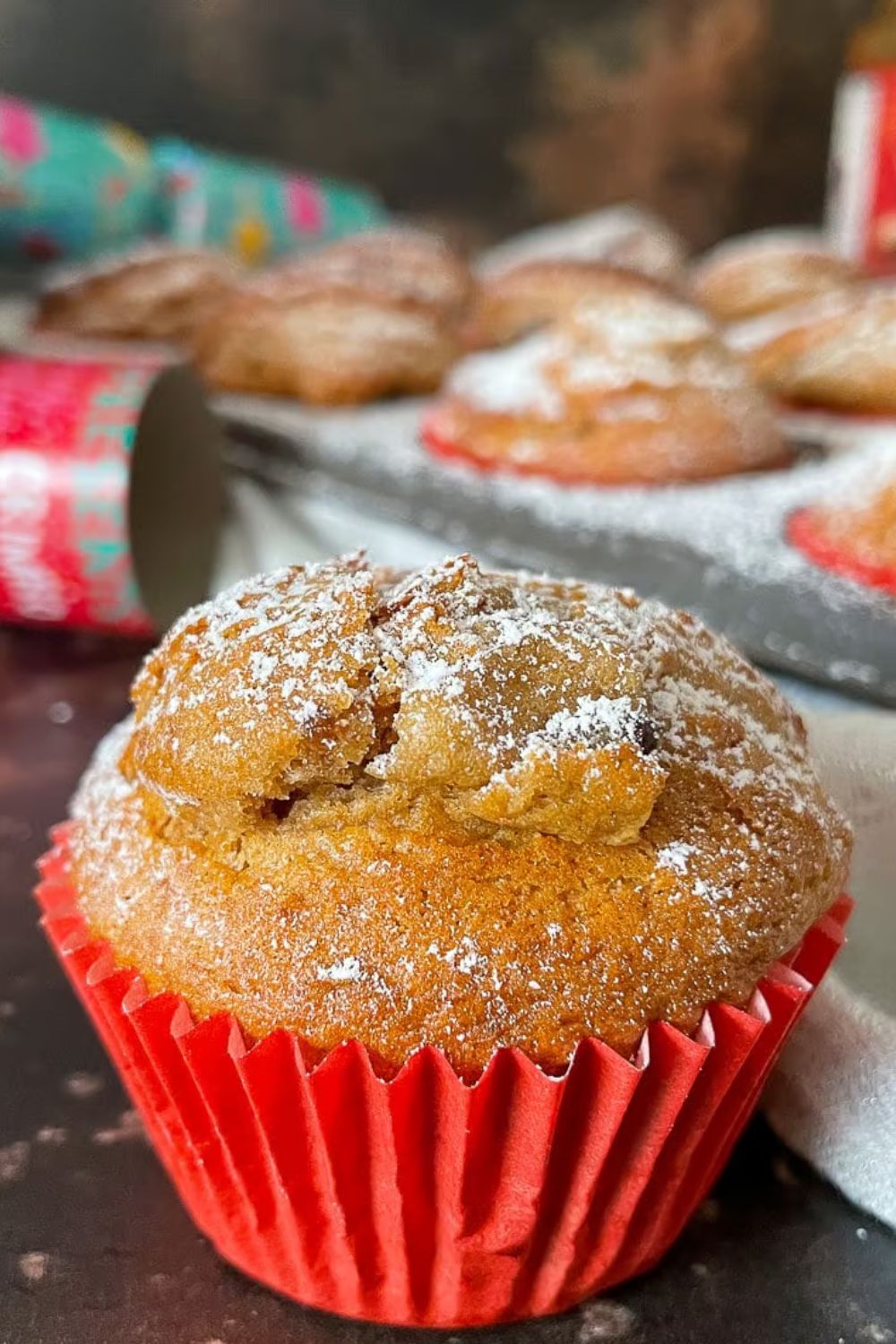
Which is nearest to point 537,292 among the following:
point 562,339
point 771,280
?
point 771,280

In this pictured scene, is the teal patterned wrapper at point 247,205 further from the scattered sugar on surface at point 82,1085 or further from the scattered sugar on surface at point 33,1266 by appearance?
the scattered sugar on surface at point 33,1266

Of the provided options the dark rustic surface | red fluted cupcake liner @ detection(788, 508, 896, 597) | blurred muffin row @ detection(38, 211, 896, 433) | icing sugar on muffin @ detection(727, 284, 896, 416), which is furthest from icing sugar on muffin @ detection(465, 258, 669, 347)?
the dark rustic surface

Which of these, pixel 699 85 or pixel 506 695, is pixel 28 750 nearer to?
pixel 506 695

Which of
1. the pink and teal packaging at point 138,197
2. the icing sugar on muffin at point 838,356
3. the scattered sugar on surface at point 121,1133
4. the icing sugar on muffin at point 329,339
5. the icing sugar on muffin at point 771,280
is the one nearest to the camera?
the scattered sugar on surface at point 121,1133

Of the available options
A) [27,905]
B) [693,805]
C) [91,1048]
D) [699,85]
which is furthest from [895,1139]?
[699,85]

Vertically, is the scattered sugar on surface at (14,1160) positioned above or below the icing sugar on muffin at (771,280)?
below

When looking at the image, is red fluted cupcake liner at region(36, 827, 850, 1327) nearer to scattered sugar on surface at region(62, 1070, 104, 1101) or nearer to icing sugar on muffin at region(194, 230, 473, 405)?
scattered sugar on surface at region(62, 1070, 104, 1101)

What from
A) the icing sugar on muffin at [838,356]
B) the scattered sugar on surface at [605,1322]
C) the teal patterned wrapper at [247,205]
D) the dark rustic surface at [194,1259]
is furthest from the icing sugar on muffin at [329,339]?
the scattered sugar on surface at [605,1322]

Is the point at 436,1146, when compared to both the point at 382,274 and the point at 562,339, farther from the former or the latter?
the point at 382,274
